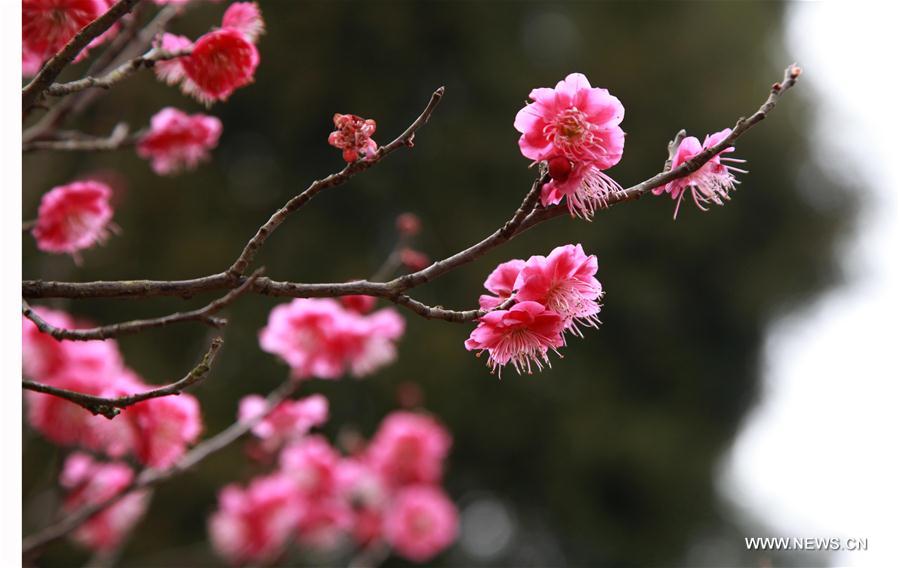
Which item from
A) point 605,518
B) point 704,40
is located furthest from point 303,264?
point 704,40

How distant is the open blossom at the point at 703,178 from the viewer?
3.12 feet

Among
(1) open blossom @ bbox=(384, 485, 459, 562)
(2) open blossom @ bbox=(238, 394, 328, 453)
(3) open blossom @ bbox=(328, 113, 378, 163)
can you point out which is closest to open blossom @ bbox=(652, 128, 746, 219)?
(3) open blossom @ bbox=(328, 113, 378, 163)

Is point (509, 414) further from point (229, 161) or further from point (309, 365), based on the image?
point (309, 365)

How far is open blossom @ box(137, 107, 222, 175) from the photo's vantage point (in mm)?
1614

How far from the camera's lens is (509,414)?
593cm

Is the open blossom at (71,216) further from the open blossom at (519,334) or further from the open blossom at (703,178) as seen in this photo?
the open blossom at (703,178)

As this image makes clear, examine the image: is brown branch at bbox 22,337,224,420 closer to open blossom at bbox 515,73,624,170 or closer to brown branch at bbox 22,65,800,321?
brown branch at bbox 22,65,800,321

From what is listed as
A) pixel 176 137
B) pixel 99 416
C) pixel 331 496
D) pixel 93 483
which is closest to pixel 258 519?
pixel 331 496

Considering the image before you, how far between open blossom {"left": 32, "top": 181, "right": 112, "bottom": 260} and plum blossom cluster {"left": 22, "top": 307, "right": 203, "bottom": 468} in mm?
249

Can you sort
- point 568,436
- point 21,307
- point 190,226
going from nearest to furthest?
point 21,307 → point 190,226 → point 568,436

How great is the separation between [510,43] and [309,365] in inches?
193

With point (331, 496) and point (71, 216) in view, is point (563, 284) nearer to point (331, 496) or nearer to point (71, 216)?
point (71, 216)

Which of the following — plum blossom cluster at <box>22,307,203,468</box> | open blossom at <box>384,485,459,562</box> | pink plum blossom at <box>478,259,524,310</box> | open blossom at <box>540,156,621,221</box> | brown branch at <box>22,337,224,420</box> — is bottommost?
brown branch at <box>22,337,224,420</box>

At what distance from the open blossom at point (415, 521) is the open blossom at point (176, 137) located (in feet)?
6.14
